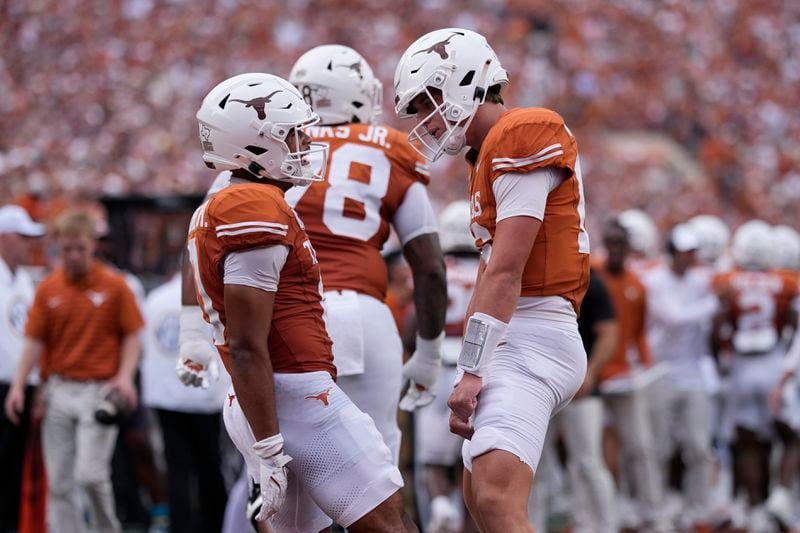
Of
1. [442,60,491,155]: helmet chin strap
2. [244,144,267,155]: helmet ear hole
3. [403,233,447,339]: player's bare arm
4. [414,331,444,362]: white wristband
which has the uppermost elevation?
[442,60,491,155]: helmet chin strap

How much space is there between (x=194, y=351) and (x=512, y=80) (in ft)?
47.1

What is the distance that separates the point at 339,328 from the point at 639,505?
4.83 meters

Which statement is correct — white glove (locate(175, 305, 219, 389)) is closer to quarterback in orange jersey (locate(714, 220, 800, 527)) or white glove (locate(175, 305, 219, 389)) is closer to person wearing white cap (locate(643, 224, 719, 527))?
person wearing white cap (locate(643, 224, 719, 527))

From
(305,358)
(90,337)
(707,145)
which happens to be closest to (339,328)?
(305,358)

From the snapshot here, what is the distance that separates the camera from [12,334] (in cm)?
746

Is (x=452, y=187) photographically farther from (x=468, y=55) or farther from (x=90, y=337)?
(x=468, y=55)

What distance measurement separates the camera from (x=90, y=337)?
7.23 meters

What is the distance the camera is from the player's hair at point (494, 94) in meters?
4.42

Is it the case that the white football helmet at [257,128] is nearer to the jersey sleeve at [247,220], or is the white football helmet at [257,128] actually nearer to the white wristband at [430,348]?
the jersey sleeve at [247,220]

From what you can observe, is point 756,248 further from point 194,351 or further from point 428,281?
point 194,351

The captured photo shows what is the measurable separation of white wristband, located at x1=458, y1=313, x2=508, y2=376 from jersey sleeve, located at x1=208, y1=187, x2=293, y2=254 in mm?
626

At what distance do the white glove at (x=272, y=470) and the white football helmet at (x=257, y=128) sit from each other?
898 mm

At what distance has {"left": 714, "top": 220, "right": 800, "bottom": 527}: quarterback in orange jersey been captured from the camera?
30.4 feet

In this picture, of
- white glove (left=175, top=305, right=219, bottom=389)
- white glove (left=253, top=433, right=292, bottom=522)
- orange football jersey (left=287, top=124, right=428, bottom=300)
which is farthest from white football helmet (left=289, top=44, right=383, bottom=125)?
white glove (left=253, top=433, right=292, bottom=522)
